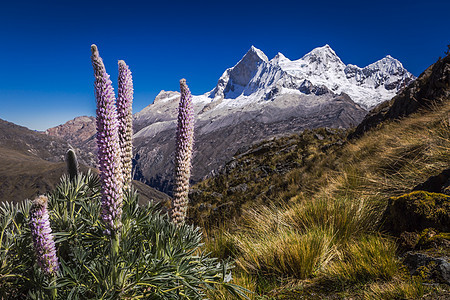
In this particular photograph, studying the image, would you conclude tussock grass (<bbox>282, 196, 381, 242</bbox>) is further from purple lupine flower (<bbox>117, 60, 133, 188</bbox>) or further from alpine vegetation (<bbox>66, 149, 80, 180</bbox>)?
alpine vegetation (<bbox>66, 149, 80, 180</bbox>)

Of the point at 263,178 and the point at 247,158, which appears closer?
the point at 263,178

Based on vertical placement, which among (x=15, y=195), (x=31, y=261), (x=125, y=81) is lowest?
(x=15, y=195)

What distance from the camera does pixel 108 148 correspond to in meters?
2.15

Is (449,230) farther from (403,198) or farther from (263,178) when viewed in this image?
(263,178)

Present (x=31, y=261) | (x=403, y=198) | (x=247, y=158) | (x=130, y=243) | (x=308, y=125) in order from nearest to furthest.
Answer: (x=130, y=243), (x=31, y=261), (x=403, y=198), (x=247, y=158), (x=308, y=125)

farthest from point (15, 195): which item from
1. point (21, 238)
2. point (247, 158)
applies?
point (21, 238)

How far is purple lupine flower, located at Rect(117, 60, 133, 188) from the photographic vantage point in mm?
2850

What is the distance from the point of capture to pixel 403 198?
11.4 feet

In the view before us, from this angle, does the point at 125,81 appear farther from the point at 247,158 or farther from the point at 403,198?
the point at 247,158

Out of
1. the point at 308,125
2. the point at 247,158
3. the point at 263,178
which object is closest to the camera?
the point at 263,178

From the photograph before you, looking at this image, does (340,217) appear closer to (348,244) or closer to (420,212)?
(348,244)

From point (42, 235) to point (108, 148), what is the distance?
0.81m

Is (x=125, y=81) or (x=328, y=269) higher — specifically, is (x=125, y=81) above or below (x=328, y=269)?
above

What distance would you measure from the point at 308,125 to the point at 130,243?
18892cm
